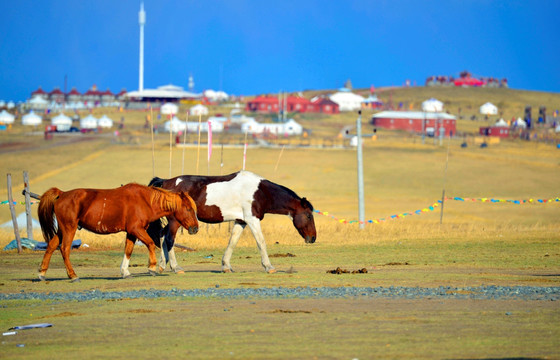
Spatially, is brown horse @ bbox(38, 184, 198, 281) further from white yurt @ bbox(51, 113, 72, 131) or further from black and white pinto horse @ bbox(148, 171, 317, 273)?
white yurt @ bbox(51, 113, 72, 131)

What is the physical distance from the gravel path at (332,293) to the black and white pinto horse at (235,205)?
3177 millimetres

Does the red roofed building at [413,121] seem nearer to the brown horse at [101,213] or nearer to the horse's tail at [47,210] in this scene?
the brown horse at [101,213]

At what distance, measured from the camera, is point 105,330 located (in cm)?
1223

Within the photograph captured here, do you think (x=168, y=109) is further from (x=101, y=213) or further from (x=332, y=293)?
(x=332, y=293)

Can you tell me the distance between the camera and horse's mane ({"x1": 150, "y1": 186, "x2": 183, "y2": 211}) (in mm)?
18391

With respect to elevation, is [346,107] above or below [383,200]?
above

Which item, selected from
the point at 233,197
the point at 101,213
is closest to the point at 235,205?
the point at 233,197

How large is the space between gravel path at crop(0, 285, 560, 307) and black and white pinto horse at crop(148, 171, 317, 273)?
3.18m

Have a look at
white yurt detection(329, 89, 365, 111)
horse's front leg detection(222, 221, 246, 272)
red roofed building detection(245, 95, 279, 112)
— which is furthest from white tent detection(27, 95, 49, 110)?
horse's front leg detection(222, 221, 246, 272)

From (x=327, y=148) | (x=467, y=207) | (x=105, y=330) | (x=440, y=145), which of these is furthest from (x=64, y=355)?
(x=440, y=145)

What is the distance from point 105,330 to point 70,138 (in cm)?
10548

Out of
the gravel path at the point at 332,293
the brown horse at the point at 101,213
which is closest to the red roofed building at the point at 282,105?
the brown horse at the point at 101,213

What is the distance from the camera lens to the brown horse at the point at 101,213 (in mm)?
17719

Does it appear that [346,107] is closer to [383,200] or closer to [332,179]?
[332,179]
